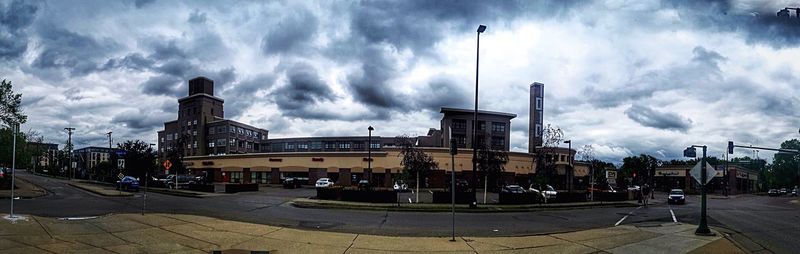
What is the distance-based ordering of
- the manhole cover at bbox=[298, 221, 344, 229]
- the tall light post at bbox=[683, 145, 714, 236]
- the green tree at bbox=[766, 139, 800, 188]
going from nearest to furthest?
the tall light post at bbox=[683, 145, 714, 236], the manhole cover at bbox=[298, 221, 344, 229], the green tree at bbox=[766, 139, 800, 188]

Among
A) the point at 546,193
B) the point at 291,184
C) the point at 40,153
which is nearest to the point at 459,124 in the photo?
the point at 291,184

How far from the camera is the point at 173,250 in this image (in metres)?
11.5

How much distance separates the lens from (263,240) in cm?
1334

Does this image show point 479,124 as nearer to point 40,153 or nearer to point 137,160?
point 137,160

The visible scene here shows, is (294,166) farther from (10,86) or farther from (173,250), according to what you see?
(173,250)

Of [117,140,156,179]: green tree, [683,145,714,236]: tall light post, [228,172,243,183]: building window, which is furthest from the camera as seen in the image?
[228,172,243,183]: building window

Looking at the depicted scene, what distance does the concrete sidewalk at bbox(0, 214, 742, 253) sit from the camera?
11.8 metres

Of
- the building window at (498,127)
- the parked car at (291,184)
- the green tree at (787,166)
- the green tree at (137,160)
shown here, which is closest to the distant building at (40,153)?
the green tree at (137,160)

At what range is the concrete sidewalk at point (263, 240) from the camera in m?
11.8

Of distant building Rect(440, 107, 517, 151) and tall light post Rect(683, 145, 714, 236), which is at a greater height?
distant building Rect(440, 107, 517, 151)

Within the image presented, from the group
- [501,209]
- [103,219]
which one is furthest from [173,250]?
[501,209]

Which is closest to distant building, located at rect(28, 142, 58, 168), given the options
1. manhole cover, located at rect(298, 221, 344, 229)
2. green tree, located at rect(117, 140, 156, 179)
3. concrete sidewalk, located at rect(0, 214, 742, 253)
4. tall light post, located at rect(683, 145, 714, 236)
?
green tree, located at rect(117, 140, 156, 179)

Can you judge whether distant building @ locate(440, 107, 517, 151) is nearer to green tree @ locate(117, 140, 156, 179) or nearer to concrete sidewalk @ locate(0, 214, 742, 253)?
green tree @ locate(117, 140, 156, 179)

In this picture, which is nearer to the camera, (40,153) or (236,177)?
(236,177)
